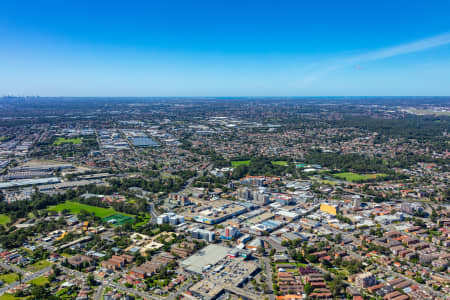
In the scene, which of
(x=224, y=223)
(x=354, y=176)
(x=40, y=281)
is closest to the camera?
(x=40, y=281)

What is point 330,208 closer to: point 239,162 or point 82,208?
point 239,162

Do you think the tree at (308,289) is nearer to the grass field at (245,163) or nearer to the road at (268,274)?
the road at (268,274)

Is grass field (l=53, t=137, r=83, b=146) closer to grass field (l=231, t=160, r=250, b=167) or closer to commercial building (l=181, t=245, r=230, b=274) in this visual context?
grass field (l=231, t=160, r=250, b=167)

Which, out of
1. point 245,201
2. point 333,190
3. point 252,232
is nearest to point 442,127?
point 333,190

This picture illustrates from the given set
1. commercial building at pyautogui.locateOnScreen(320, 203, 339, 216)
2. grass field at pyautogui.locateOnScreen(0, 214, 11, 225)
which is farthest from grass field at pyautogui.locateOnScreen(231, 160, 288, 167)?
grass field at pyautogui.locateOnScreen(0, 214, 11, 225)

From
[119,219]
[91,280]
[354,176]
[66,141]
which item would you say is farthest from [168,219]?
[66,141]

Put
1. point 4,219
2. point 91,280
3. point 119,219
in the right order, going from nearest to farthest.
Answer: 1. point 91,280
2. point 4,219
3. point 119,219
